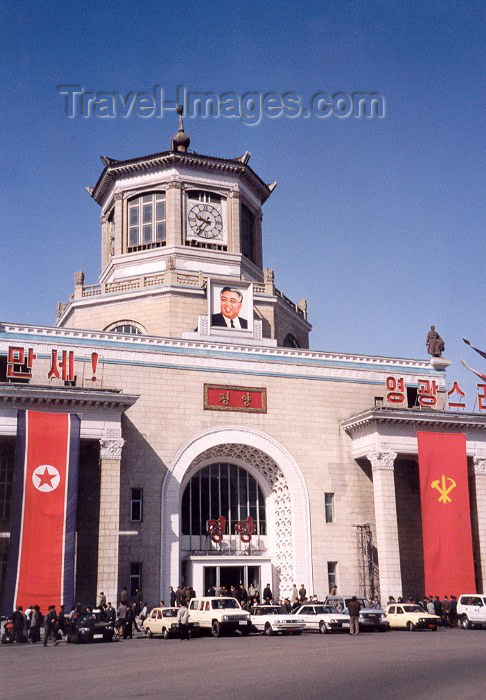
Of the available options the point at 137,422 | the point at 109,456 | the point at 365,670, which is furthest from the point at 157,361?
the point at 365,670

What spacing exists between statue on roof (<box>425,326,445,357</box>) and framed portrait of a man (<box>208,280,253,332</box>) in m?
10.6

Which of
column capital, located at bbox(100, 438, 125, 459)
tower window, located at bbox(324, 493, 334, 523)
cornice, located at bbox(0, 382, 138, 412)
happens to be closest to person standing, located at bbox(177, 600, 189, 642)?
column capital, located at bbox(100, 438, 125, 459)

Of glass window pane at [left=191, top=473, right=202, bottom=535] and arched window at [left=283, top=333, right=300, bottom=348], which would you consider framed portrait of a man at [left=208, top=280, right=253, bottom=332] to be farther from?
glass window pane at [left=191, top=473, right=202, bottom=535]

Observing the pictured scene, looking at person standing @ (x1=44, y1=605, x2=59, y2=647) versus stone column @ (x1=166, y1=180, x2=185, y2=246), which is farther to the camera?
stone column @ (x1=166, y1=180, x2=185, y2=246)

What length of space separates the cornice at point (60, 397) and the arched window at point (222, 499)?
23.2 feet

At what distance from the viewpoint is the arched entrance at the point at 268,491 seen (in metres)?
39.3

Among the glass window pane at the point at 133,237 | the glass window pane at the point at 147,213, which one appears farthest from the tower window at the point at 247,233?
the glass window pane at the point at 133,237

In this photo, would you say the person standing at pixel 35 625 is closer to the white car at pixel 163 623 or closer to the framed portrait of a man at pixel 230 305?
the white car at pixel 163 623

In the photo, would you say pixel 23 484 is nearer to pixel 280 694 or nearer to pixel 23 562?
pixel 23 562

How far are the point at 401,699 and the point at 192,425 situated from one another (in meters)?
26.9

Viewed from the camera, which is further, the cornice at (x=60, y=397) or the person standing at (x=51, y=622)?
the cornice at (x=60, y=397)

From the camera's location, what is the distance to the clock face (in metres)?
50.0

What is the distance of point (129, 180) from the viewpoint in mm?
51188

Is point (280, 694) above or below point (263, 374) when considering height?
below
